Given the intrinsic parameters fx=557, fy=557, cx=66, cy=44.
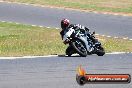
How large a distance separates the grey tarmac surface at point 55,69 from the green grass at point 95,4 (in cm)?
1514

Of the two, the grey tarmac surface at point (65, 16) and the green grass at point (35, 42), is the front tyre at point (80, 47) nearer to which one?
the green grass at point (35, 42)

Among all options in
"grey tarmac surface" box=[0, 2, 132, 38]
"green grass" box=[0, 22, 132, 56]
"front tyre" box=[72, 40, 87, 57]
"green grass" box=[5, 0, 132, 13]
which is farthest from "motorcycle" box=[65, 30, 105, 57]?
"green grass" box=[5, 0, 132, 13]

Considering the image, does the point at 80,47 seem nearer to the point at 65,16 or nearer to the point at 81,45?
the point at 81,45

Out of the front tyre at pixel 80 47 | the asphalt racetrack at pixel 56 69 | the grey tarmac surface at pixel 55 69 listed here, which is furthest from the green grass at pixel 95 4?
the grey tarmac surface at pixel 55 69

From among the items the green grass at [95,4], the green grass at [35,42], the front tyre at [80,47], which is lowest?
the green grass at [95,4]

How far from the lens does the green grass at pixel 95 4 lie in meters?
35.8

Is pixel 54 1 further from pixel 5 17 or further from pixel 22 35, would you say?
pixel 22 35

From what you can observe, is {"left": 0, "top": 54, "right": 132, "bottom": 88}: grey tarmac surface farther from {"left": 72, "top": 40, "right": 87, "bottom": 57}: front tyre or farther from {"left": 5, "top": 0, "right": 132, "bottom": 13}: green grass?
{"left": 5, "top": 0, "right": 132, "bottom": 13}: green grass

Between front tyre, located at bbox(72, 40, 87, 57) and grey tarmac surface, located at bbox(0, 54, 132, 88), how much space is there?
10.9 inches

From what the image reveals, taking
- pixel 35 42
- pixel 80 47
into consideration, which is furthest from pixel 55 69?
pixel 35 42

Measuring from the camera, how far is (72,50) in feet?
68.0

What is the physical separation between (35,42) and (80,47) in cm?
362

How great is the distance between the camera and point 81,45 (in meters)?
20.8

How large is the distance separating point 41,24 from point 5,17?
10.2ft
